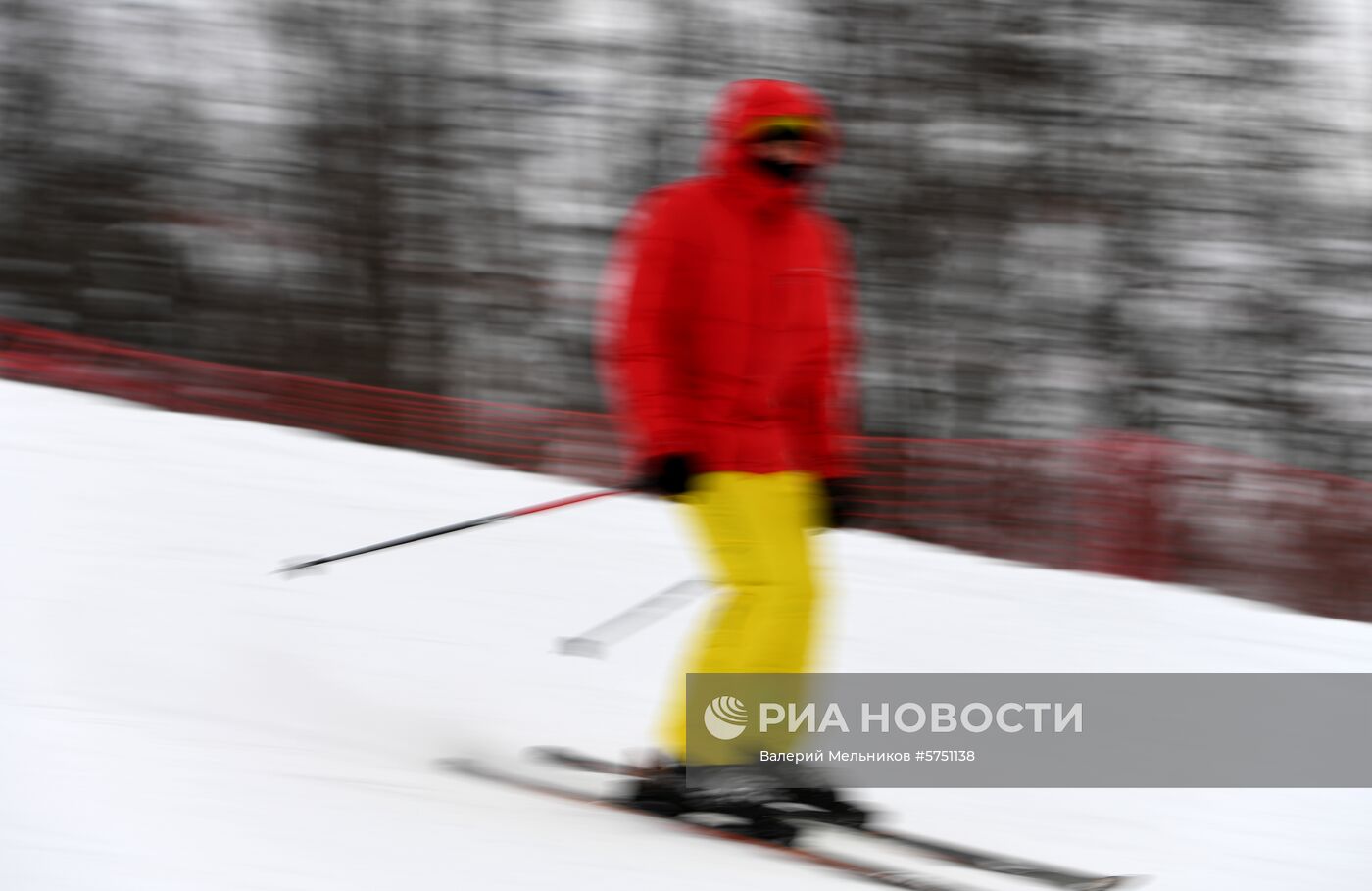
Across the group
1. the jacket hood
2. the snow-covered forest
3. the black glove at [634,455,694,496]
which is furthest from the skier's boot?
the snow-covered forest

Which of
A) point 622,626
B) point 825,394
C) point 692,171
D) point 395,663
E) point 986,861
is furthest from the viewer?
point 692,171

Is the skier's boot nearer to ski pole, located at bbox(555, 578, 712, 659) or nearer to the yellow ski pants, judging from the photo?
the yellow ski pants

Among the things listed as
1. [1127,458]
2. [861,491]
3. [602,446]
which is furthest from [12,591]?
[1127,458]

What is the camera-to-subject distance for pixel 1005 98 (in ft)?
26.1

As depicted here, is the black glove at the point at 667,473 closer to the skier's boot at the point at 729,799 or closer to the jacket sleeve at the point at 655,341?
the jacket sleeve at the point at 655,341

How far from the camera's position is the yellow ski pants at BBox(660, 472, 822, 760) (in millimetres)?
2592

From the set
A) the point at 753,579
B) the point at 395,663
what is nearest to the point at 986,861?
the point at 753,579

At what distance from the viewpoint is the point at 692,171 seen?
8.29 meters

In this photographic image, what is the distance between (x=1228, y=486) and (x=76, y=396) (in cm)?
510

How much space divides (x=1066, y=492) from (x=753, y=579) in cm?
365

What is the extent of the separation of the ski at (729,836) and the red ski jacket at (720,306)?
700mm

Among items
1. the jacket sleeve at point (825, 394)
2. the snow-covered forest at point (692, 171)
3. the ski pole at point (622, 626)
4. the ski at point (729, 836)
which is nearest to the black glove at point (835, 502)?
the jacket sleeve at point (825, 394)

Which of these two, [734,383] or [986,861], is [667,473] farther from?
[986,861]

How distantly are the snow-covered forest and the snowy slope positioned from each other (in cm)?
298
